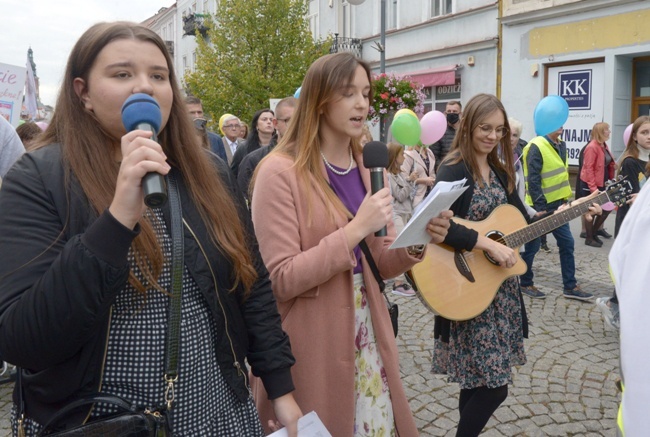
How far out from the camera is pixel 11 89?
18.4 feet

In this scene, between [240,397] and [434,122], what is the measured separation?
6490 mm

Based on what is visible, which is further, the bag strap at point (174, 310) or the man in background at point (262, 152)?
the man in background at point (262, 152)

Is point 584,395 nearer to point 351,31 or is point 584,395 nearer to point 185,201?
point 185,201

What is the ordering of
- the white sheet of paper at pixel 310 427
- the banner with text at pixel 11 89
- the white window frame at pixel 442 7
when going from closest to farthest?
the white sheet of paper at pixel 310 427 < the banner with text at pixel 11 89 < the white window frame at pixel 442 7

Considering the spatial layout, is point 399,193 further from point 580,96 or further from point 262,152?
point 580,96

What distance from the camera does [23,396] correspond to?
1.35m

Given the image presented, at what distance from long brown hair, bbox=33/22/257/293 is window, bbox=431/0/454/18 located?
16.2m

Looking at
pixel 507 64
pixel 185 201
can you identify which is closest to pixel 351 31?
pixel 507 64

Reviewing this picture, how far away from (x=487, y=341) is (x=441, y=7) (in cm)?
1575

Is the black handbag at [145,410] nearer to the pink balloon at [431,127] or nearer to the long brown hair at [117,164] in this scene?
the long brown hair at [117,164]

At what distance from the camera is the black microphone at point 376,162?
200 centimetres

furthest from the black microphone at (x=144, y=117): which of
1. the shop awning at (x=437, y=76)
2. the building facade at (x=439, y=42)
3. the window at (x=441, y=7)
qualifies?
the window at (x=441, y=7)

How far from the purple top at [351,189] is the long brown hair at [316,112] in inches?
2.8

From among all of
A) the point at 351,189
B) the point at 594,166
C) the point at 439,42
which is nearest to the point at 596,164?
the point at 594,166
